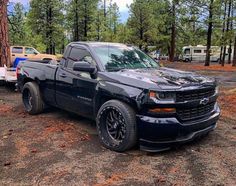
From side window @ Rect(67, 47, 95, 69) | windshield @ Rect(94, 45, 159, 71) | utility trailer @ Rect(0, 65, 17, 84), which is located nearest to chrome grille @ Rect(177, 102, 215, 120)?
windshield @ Rect(94, 45, 159, 71)

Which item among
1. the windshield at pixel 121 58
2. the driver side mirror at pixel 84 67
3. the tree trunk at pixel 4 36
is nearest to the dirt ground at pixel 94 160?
the driver side mirror at pixel 84 67

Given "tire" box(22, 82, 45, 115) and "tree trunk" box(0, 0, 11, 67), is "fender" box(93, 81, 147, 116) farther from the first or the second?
"tree trunk" box(0, 0, 11, 67)

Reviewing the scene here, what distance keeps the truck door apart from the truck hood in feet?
2.35

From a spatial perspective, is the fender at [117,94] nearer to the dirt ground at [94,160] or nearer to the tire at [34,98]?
the dirt ground at [94,160]

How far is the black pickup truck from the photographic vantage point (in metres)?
4.61

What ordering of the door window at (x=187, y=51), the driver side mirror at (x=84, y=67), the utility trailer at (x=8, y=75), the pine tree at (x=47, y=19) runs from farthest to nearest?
the door window at (x=187, y=51) < the pine tree at (x=47, y=19) < the utility trailer at (x=8, y=75) < the driver side mirror at (x=84, y=67)

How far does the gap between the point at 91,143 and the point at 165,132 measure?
4.95ft

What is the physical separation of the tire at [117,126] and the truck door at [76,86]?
54cm

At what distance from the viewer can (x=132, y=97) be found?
4766mm

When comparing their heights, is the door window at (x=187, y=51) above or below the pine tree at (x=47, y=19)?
below

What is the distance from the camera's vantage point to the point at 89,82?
565 centimetres

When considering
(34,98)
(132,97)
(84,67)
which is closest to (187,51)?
(34,98)

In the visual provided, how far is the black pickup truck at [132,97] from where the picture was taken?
461cm

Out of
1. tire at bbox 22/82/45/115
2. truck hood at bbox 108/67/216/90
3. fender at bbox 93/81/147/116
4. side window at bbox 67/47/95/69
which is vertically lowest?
tire at bbox 22/82/45/115
